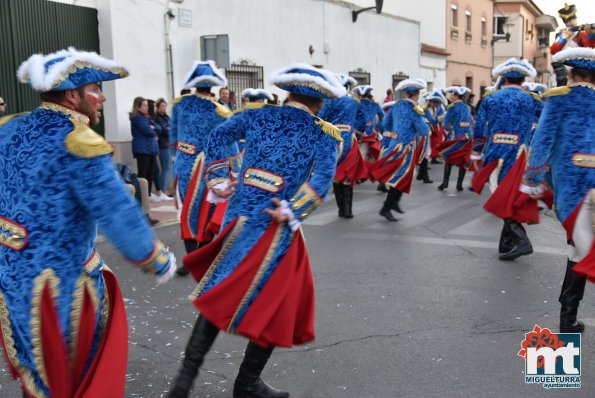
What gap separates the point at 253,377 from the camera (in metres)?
3.54

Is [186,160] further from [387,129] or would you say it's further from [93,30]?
[93,30]

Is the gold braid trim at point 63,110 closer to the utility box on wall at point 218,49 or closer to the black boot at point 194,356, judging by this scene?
the black boot at point 194,356

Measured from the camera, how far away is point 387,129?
10.3 metres

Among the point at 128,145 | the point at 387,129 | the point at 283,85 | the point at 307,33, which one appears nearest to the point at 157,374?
the point at 283,85

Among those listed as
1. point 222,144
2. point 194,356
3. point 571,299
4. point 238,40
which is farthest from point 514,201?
point 238,40

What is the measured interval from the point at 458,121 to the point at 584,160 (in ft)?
30.1

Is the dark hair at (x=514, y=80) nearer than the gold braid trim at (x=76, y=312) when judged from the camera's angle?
No

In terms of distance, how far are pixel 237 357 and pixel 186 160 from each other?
2.20 m

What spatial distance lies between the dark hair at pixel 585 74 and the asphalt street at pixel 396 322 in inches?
68.6

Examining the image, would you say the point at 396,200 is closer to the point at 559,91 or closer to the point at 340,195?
the point at 340,195

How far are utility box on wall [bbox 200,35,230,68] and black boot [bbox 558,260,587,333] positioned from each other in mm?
9526

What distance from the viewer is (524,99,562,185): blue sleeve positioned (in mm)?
4379

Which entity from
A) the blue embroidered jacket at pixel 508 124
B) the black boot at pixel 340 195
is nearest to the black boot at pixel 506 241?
the blue embroidered jacket at pixel 508 124

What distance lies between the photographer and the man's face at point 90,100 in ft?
8.55
